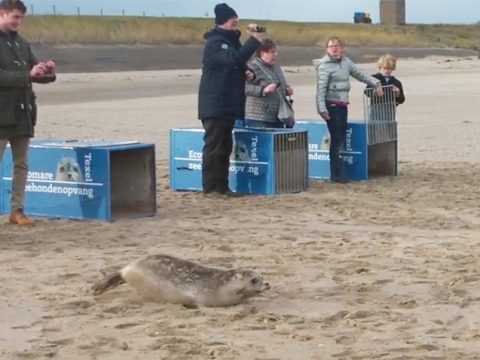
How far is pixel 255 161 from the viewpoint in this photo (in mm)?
10961

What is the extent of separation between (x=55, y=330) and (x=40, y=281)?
3.78ft

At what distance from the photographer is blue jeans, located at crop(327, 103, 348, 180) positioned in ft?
37.8

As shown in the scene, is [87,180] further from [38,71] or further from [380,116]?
[380,116]

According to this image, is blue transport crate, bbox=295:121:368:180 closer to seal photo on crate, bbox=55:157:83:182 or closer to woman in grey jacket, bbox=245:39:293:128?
woman in grey jacket, bbox=245:39:293:128

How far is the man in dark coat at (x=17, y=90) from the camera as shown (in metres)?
8.70

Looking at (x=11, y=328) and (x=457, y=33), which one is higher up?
(x=457, y=33)

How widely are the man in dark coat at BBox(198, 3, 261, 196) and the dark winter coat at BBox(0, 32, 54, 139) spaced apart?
217 centimetres

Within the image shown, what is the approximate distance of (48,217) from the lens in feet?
31.4

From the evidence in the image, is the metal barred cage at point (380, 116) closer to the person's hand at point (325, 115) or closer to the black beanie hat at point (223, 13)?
the person's hand at point (325, 115)

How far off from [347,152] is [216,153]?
2.03 m

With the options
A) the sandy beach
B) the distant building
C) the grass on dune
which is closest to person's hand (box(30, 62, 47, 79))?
the sandy beach

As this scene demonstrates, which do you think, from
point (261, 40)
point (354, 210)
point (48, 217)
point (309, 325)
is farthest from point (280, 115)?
point (309, 325)

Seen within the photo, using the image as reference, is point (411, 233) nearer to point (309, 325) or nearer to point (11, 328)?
point (309, 325)

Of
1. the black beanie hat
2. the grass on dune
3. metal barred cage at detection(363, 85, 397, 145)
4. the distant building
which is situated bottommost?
metal barred cage at detection(363, 85, 397, 145)
